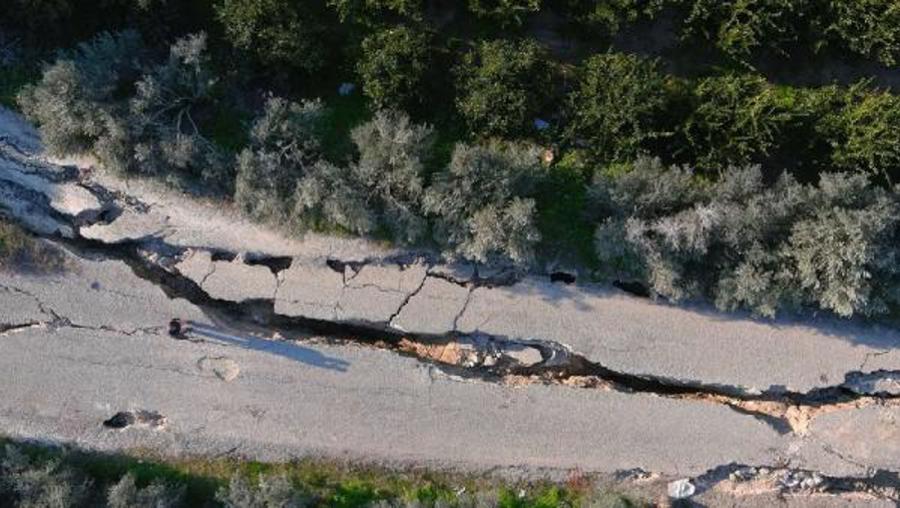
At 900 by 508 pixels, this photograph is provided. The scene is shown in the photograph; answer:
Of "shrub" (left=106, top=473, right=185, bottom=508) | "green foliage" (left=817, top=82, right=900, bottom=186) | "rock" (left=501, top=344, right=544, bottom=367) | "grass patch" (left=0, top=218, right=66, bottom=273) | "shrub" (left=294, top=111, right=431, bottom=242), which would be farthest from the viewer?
"rock" (left=501, top=344, right=544, bottom=367)

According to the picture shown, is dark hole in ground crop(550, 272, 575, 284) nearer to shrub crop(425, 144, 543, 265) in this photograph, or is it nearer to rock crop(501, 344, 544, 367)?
shrub crop(425, 144, 543, 265)

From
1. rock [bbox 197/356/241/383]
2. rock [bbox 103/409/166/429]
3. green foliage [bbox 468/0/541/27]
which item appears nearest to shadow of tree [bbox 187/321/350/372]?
rock [bbox 197/356/241/383]

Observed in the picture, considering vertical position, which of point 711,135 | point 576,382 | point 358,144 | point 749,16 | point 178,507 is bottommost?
point 178,507

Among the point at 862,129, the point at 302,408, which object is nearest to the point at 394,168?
the point at 302,408

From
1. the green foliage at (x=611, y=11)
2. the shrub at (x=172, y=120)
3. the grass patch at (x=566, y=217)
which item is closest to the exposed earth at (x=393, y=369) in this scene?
the grass patch at (x=566, y=217)

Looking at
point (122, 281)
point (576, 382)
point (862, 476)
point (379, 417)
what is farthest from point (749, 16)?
point (122, 281)

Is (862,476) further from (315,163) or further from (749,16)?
(315,163)
